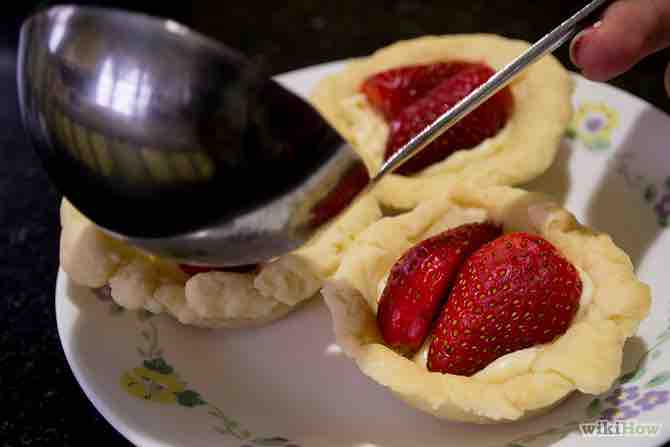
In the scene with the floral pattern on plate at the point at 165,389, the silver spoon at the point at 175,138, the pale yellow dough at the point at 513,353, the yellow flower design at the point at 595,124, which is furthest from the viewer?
the yellow flower design at the point at 595,124

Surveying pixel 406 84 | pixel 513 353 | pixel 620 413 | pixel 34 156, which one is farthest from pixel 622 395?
pixel 34 156

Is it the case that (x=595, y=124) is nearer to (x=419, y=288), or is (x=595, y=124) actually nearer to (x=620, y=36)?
(x=620, y=36)

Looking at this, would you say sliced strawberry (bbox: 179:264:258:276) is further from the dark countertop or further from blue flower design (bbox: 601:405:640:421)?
blue flower design (bbox: 601:405:640:421)

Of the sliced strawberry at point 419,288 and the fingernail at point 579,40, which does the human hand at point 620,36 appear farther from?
the sliced strawberry at point 419,288

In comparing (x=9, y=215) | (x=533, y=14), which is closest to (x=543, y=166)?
(x=533, y=14)

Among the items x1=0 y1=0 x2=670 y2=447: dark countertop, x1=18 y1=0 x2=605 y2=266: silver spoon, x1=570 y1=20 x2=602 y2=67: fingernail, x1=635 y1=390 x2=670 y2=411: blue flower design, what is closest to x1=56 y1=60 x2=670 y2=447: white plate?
x1=635 y1=390 x2=670 y2=411: blue flower design

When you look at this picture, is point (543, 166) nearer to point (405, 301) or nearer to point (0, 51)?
point (405, 301)

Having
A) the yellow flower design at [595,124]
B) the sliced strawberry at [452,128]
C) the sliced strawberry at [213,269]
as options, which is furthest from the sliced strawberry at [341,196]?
the yellow flower design at [595,124]
